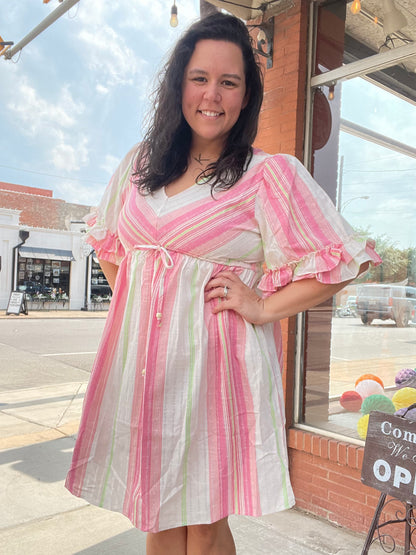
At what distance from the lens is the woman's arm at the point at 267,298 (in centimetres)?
124

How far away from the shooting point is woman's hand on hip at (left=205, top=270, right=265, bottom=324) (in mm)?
1237

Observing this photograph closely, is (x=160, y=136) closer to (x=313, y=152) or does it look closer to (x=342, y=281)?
(x=342, y=281)

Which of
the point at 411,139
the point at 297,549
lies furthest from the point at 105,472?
the point at 411,139

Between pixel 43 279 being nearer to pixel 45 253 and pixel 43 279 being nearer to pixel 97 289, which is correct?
pixel 45 253

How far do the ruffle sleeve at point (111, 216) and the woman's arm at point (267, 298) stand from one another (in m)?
0.41

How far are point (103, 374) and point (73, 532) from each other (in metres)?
1.85

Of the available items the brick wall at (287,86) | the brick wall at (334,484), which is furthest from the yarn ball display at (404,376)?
the brick wall at (287,86)

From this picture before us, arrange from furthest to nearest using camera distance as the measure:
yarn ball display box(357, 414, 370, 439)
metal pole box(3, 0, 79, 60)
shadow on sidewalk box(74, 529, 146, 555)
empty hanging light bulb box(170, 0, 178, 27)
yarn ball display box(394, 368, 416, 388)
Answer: metal pole box(3, 0, 79, 60)
empty hanging light bulb box(170, 0, 178, 27)
yarn ball display box(394, 368, 416, 388)
yarn ball display box(357, 414, 370, 439)
shadow on sidewalk box(74, 529, 146, 555)

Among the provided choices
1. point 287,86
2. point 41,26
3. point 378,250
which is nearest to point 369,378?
point 378,250

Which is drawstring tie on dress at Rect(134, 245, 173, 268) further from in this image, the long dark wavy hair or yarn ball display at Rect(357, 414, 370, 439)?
yarn ball display at Rect(357, 414, 370, 439)

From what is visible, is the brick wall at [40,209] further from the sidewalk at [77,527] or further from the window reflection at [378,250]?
the window reflection at [378,250]

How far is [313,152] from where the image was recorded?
321 cm

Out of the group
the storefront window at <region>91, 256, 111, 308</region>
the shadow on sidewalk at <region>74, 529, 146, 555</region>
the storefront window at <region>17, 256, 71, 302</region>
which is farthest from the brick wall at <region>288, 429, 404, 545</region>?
the storefront window at <region>91, 256, 111, 308</region>

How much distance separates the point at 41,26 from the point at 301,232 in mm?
4736
